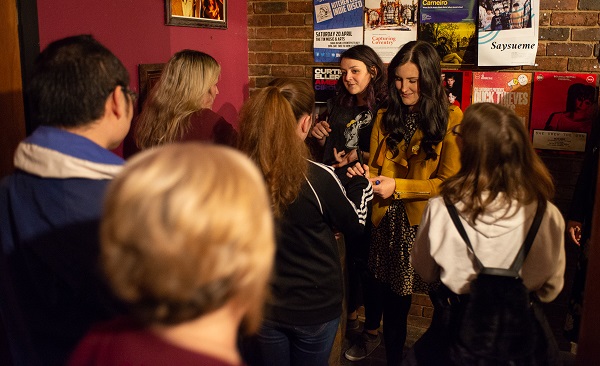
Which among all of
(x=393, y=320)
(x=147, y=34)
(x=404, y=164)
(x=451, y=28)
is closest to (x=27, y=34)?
(x=147, y=34)

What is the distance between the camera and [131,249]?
81 cm

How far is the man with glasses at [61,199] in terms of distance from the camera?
1298mm

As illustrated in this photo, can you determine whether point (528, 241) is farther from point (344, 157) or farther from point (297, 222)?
point (344, 157)

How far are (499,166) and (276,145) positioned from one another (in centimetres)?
70

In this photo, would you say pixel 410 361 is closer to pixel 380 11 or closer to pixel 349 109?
pixel 349 109

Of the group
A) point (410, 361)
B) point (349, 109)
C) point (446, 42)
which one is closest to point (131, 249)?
point (410, 361)

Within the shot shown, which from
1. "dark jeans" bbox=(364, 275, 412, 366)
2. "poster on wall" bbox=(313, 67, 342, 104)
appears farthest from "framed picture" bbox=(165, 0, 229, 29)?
"dark jeans" bbox=(364, 275, 412, 366)

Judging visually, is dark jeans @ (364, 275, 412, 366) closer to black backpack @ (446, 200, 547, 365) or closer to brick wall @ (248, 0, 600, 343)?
brick wall @ (248, 0, 600, 343)

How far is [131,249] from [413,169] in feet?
6.91

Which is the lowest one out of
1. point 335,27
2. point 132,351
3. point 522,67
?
point 132,351

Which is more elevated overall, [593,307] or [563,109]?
[563,109]

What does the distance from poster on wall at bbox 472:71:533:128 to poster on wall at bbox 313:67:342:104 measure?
0.86 meters

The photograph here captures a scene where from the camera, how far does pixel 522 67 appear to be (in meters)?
3.13

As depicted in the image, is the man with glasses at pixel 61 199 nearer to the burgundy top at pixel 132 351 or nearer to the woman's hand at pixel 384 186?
the burgundy top at pixel 132 351
